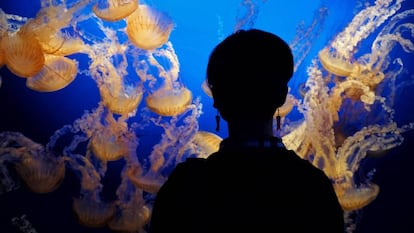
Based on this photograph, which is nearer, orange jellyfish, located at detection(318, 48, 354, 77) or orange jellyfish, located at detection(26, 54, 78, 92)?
orange jellyfish, located at detection(26, 54, 78, 92)

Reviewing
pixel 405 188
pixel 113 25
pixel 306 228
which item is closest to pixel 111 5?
pixel 113 25

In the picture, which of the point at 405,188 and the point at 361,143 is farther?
the point at 405,188

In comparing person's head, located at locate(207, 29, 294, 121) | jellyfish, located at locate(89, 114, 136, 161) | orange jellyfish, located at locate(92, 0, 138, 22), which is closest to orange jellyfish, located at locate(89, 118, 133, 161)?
jellyfish, located at locate(89, 114, 136, 161)

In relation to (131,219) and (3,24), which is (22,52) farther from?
(131,219)

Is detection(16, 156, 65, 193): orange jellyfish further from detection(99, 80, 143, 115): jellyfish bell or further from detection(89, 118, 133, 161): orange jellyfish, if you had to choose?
detection(99, 80, 143, 115): jellyfish bell

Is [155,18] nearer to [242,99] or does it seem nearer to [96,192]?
[96,192]

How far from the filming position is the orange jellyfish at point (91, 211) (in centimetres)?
345

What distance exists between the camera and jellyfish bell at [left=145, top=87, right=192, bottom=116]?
3332 millimetres

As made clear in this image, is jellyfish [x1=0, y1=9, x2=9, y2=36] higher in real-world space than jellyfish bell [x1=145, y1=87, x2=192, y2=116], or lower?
higher

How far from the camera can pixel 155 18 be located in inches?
125

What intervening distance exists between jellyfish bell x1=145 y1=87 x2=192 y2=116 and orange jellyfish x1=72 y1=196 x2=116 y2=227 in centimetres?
100

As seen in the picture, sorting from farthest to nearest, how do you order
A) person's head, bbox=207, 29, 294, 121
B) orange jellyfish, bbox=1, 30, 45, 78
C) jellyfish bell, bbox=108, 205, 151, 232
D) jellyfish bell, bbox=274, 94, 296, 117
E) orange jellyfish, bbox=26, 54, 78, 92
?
jellyfish bell, bbox=108, 205, 151, 232
jellyfish bell, bbox=274, 94, 296, 117
orange jellyfish, bbox=26, 54, 78, 92
orange jellyfish, bbox=1, 30, 45, 78
person's head, bbox=207, 29, 294, 121

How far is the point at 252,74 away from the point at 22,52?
250 cm

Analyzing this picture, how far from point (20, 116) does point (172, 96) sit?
54.2 inches
